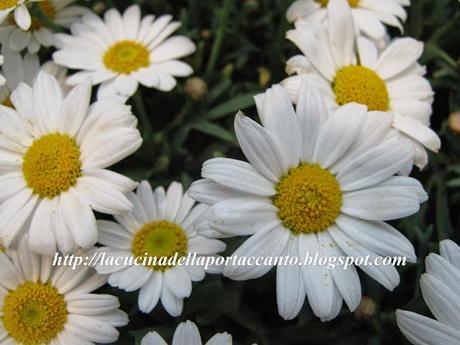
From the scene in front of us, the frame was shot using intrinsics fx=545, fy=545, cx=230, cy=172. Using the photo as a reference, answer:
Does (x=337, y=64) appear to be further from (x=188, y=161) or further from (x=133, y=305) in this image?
(x=133, y=305)

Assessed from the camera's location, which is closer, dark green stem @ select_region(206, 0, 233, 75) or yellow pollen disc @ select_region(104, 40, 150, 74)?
yellow pollen disc @ select_region(104, 40, 150, 74)

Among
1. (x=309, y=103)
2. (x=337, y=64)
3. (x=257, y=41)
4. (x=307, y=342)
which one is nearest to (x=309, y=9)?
(x=337, y=64)

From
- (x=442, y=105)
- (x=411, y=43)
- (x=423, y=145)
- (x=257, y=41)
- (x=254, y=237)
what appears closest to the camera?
(x=254, y=237)

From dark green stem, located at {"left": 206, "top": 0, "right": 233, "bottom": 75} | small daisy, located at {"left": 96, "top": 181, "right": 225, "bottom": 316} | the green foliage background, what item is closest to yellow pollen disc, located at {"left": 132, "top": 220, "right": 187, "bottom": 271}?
small daisy, located at {"left": 96, "top": 181, "right": 225, "bottom": 316}

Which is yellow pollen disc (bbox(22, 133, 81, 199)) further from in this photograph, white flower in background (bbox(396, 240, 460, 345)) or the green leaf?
white flower in background (bbox(396, 240, 460, 345))

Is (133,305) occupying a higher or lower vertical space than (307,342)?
higher

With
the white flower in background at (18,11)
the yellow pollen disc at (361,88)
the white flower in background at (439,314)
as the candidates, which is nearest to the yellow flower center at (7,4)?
the white flower in background at (18,11)

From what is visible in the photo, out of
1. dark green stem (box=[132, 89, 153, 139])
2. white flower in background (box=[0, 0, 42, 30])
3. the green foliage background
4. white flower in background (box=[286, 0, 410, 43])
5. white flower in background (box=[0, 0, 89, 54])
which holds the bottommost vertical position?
the green foliage background
